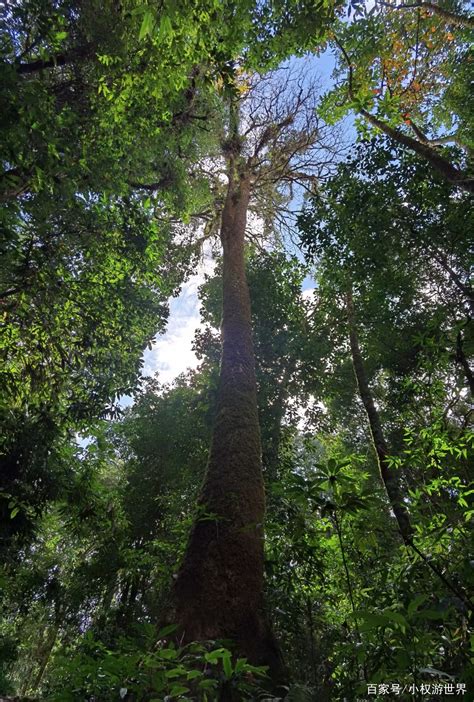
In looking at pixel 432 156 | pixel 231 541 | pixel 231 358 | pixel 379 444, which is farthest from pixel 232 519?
pixel 432 156

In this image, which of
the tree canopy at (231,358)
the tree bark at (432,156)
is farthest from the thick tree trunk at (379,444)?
the tree bark at (432,156)

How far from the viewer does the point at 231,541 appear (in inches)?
125

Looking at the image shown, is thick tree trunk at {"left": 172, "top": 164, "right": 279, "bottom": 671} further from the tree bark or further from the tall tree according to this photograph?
the tree bark

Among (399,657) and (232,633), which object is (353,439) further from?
(399,657)

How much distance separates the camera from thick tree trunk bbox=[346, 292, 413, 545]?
534 cm

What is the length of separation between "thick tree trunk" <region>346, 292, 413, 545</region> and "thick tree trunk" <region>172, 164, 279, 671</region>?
1691 millimetres

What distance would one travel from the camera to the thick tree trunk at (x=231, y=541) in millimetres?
2721

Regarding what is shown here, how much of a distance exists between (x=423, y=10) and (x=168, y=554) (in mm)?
10956

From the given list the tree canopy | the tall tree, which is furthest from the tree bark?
the tall tree

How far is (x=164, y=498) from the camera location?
8.32m

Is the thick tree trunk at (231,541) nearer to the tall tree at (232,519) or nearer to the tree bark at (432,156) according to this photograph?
the tall tree at (232,519)

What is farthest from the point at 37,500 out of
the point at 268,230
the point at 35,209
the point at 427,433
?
the point at 268,230

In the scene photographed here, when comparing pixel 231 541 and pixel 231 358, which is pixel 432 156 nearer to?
pixel 231 358

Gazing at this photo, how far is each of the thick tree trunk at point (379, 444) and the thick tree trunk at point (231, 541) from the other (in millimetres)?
1691
